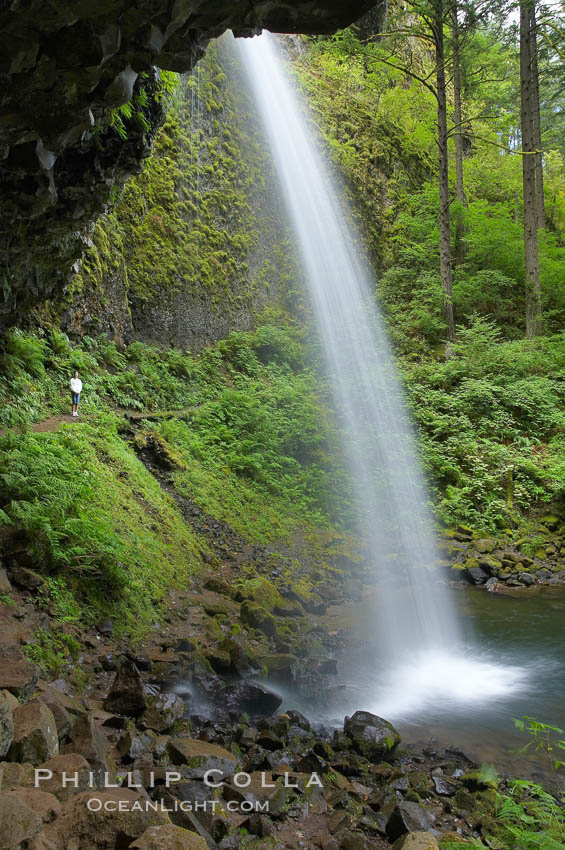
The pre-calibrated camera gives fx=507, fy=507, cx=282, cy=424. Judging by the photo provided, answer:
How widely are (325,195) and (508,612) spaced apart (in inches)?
718

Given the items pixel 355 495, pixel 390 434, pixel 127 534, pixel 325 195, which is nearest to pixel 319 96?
pixel 325 195

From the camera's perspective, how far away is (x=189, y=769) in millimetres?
3588

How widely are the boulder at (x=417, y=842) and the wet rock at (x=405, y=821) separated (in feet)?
0.45

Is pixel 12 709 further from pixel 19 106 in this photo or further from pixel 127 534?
pixel 127 534

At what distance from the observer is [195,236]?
17.0 metres

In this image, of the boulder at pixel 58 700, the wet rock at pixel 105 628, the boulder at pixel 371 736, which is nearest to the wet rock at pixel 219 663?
the wet rock at pixel 105 628

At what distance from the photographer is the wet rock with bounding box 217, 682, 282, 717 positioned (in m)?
5.14

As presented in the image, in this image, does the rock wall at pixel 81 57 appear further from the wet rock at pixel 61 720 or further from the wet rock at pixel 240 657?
the wet rock at pixel 240 657

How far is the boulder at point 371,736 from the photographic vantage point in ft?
15.2

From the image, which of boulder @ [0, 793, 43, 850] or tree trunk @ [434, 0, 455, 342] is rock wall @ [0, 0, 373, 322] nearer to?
boulder @ [0, 793, 43, 850]

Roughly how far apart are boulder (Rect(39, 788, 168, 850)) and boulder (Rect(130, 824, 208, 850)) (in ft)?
0.19

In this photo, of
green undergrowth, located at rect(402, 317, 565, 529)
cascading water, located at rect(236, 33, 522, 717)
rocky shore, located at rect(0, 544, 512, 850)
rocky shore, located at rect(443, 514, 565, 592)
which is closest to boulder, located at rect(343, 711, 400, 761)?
rocky shore, located at rect(0, 544, 512, 850)

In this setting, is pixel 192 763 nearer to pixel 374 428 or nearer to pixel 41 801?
pixel 41 801

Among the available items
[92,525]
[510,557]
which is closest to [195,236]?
[92,525]
